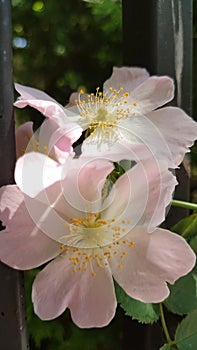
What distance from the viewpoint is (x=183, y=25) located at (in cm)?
59

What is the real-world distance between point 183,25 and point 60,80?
374mm

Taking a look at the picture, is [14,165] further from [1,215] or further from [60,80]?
[60,80]

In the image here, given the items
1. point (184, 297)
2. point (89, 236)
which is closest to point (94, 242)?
point (89, 236)

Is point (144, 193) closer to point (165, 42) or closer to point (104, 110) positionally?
point (104, 110)

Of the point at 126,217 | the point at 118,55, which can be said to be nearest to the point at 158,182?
the point at 126,217

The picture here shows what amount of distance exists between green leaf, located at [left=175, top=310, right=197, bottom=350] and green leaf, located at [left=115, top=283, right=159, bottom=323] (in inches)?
1.1

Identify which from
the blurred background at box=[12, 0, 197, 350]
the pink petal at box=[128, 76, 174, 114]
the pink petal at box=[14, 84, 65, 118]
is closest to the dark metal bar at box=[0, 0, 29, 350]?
the pink petal at box=[14, 84, 65, 118]

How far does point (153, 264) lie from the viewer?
40 centimetres

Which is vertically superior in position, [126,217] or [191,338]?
[126,217]

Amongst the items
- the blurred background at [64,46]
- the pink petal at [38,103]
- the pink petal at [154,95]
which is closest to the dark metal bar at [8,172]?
the pink petal at [38,103]

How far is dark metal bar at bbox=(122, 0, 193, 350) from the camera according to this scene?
561 millimetres

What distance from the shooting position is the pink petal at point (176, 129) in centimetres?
43

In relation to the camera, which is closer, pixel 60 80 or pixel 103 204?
pixel 103 204

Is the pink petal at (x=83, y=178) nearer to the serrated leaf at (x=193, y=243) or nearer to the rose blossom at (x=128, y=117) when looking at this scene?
the rose blossom at (x=128, y=117)
